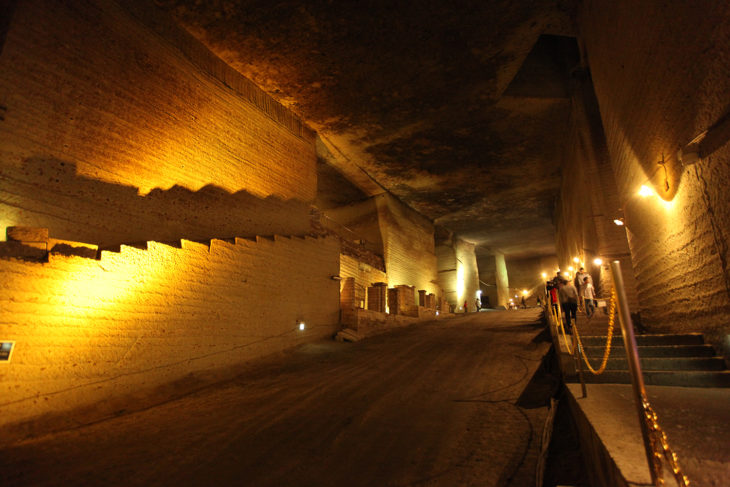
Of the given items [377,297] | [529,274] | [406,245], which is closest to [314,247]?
[377,297]

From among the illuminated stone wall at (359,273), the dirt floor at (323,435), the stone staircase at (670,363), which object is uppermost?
the illuminated stone wall at (359,273)

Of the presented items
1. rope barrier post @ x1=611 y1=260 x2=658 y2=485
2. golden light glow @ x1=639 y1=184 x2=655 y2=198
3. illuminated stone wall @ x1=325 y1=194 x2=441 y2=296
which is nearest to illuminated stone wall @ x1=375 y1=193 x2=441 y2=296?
illuminated stone wall @ x1=325 y1=194 x2=441 y2=296

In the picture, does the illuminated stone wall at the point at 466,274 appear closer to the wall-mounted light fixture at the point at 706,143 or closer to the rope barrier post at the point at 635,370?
the wall-mounted light fixture at the point at 706,143

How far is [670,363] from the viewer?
5.43 m

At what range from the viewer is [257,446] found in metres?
4.18

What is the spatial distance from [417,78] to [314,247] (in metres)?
5.86

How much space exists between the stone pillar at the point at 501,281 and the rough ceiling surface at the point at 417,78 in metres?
12.5

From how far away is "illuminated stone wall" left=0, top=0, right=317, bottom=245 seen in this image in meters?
6.11

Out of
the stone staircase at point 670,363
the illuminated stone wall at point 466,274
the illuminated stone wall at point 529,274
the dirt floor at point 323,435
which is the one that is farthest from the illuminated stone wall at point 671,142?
the illuminated stone wall at point 529,274

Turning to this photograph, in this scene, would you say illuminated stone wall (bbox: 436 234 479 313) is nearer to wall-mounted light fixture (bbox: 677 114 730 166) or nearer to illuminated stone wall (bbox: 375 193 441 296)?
illuminated stone wall (bbox: 375 193 441 296)

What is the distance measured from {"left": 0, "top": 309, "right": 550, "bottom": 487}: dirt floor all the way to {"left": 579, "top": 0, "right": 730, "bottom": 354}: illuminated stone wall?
2800mm

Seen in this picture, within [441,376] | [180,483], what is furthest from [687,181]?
[180,483]

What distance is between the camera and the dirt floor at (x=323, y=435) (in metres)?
3.58

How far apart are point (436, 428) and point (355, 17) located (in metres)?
8.95
